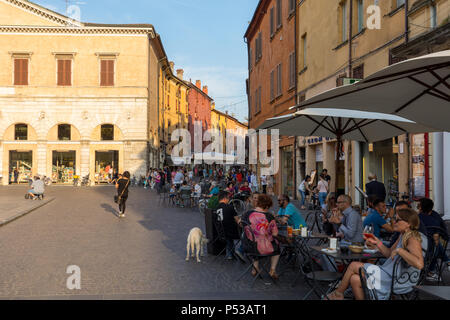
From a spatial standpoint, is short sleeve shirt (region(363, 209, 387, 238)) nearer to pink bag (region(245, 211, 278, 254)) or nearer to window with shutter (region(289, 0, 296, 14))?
pink bag (region(245, 211, 278, 254))

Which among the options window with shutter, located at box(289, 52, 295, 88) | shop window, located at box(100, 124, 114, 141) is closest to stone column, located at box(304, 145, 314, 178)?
window with shutter, located at box(289, 52, 295, 88)

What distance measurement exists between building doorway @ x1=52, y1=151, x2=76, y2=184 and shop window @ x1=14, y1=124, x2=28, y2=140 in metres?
2.80

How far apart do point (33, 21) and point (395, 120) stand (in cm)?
3555

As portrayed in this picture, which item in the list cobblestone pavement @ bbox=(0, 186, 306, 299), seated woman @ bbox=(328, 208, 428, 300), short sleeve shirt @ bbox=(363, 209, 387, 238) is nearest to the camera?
seated woman @ bbox=(328, 208, 428, 300)

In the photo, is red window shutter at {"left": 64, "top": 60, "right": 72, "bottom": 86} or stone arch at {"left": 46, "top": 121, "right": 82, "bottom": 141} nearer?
stone arch at {"left": 46, "top": 121, "right": 82, "bottom": 141}

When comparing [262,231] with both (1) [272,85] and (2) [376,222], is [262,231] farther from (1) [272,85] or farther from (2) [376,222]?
(1) [272,85]

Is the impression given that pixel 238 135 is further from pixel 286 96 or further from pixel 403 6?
pixel 403 6

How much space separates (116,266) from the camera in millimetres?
7477

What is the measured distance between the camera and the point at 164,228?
40.7 ft

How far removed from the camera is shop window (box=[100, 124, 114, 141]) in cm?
3688

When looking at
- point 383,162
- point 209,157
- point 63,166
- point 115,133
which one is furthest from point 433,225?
point 63,166

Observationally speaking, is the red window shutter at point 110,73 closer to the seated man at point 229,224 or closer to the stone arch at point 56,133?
the stone arch at point 56,133
